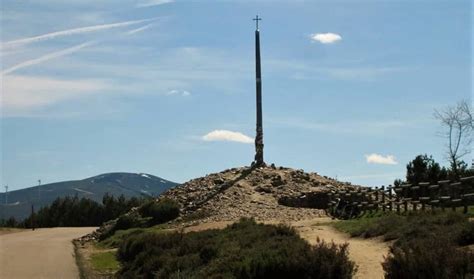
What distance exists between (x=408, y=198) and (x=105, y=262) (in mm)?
12572

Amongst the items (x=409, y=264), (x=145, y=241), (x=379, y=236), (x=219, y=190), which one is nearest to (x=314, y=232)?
(x=379, y=236)

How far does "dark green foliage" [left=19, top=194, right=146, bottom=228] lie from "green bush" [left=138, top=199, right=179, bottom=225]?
39.5 meters

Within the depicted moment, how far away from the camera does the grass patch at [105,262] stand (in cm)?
2219

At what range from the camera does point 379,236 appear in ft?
62.3

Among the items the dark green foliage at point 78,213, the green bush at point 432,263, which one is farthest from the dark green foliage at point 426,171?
the dark green foliage at point 78,213

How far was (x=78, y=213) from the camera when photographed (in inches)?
3191

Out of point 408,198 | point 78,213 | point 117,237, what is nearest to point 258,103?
point 117,237

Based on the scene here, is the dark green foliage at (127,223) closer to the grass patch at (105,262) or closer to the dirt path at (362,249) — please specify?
the grass patch at (105,262)

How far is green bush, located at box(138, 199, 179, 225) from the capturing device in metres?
36.5

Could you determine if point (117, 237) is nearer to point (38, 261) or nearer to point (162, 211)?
point (162, 211)

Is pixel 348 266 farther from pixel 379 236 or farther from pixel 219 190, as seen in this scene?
pixel 219 190

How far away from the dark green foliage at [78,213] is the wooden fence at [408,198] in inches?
1872

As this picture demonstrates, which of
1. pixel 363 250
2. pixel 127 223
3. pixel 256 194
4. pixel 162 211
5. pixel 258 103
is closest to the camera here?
pixel 363 250

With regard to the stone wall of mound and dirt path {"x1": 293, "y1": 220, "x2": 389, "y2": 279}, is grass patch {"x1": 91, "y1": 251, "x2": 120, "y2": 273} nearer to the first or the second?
dirt path {"x1": 293, "y1": 220, "x2": 389, "y2": 279}
